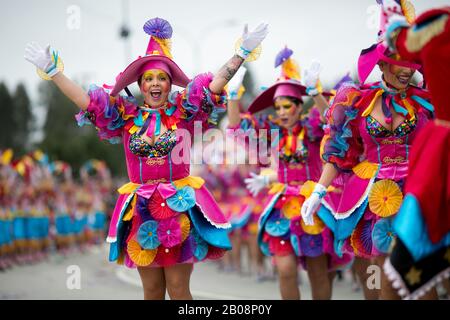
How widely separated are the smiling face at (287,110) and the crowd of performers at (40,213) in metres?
8.31

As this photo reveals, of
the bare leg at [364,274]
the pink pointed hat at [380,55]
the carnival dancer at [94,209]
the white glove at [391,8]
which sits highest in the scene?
the white glove at [391,8]

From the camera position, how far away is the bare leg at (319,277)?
6.20 meters

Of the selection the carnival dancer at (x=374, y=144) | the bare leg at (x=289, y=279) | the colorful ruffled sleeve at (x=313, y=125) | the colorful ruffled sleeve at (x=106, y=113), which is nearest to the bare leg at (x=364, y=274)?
the bare leg at (x=289, y=279)

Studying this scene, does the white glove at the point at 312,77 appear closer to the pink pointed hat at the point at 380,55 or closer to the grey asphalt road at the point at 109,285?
the pink pointed hat at the point at 380,55

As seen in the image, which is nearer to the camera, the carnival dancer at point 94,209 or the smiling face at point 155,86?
the smiling face at point 155,86

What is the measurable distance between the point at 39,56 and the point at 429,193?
3.07 meters

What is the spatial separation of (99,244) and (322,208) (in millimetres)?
15560

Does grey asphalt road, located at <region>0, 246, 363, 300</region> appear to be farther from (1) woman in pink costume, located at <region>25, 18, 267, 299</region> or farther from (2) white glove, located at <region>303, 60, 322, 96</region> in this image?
(2) white glove, located at <region>303, 60, 322, 96</region>

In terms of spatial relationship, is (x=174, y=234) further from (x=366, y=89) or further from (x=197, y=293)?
(x=197, y=293)

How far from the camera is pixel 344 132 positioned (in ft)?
16.4

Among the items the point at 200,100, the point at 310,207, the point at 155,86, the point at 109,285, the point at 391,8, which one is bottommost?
the point at 109,285

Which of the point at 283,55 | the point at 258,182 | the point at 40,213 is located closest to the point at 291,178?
the point at 258,182

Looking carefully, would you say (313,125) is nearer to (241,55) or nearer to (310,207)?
(310,207)
